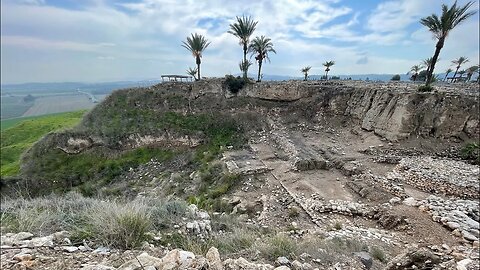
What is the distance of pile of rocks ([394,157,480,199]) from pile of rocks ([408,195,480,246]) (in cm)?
68

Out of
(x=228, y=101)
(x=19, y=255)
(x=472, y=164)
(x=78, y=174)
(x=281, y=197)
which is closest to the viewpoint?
(x=19, y=255)

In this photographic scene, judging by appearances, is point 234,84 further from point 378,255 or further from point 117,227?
point 117,227

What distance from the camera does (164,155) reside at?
18141 mm

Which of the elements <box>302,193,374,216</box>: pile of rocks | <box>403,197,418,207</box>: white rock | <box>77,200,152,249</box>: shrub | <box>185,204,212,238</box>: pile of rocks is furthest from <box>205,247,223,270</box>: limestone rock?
<box>403,197,418,207</box>: white rock

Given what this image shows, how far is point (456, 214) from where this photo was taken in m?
7.60

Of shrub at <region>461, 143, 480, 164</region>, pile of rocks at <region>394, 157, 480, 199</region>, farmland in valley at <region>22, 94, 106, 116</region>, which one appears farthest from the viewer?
farmland in valley at <region>22, 94, 106, 116</region>

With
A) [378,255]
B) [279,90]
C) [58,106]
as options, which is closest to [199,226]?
[378,255]

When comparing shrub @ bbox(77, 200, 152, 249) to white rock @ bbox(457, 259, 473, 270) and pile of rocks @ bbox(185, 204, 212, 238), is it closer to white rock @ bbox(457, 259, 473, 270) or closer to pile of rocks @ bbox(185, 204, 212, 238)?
pile of rocks @ bbox(185, 204, 212, 238)

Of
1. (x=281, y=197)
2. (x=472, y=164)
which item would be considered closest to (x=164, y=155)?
(x=281, y=197)

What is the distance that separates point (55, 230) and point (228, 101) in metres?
16.7

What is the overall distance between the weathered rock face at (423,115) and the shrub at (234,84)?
9.82 metres

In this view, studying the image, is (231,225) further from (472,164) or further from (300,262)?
(472,164)

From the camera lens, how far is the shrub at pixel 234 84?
68.3ft

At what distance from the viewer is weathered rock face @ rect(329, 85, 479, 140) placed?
42.3 feet
